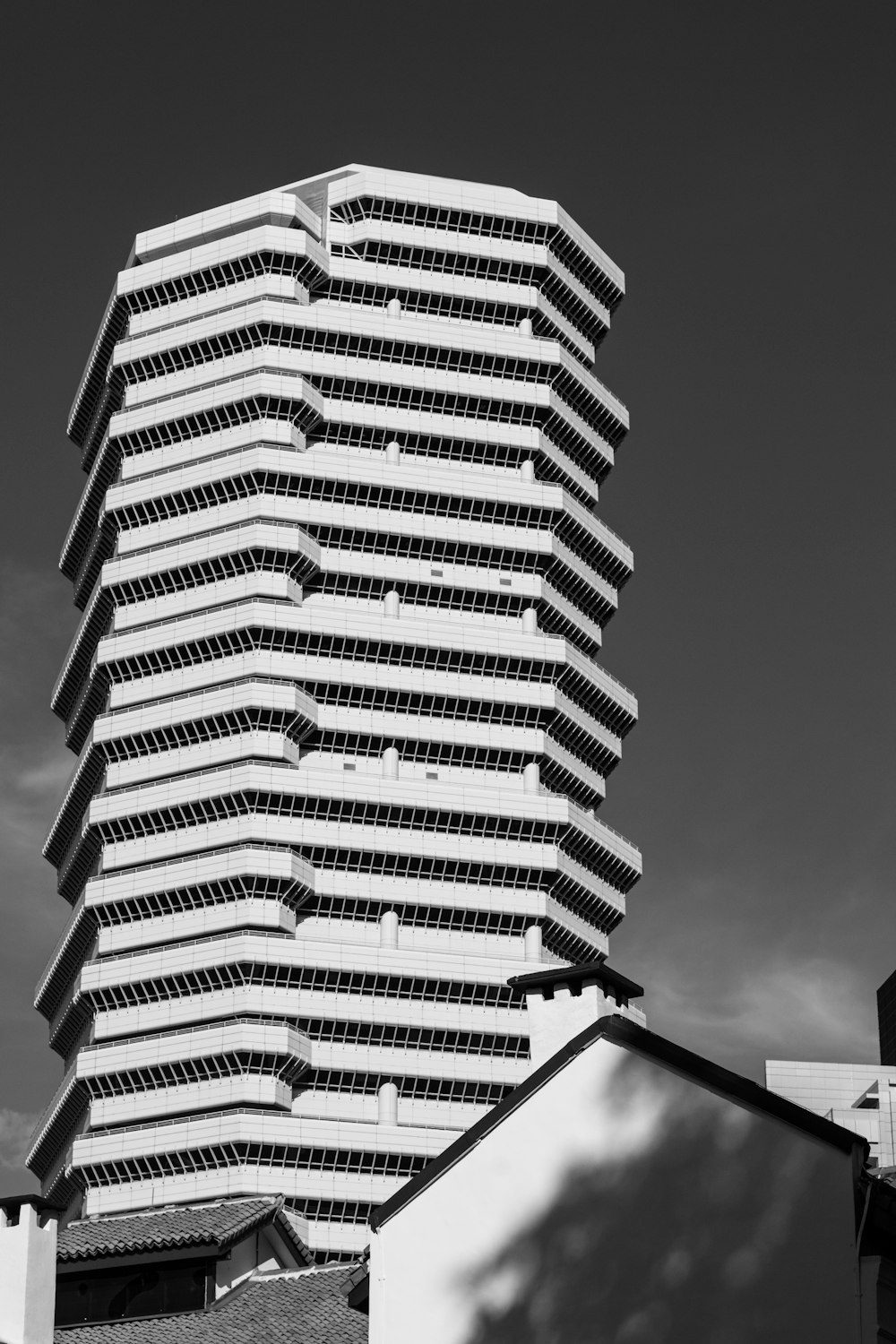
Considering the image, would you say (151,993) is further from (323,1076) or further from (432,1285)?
(432,1285)

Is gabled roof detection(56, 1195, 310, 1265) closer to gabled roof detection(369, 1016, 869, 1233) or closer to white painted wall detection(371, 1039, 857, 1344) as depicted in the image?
gabled roof detection(369, 1016, 869, 1233)

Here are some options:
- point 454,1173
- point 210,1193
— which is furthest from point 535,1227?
point 210,1193

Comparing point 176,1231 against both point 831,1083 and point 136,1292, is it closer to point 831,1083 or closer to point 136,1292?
point 136,1292

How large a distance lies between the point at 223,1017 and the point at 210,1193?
15.5 meters

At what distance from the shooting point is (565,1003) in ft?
141

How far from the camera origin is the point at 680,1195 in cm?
4019

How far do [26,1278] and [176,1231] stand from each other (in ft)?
28.3

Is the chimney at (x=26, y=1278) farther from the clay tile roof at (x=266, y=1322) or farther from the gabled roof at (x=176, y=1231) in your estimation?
the gabled roof at (x=176, y=1231)

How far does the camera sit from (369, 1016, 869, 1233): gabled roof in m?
39.8

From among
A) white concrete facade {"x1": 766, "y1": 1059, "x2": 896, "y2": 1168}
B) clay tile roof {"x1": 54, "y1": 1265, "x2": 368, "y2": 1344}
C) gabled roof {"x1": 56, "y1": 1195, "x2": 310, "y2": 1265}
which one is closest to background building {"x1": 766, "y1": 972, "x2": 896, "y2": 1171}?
white concrete facade {"x1": 766, "y1": 1059, "x2": 896, "y2": 1168}

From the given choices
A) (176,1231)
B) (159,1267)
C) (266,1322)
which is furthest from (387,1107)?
(266,1322)

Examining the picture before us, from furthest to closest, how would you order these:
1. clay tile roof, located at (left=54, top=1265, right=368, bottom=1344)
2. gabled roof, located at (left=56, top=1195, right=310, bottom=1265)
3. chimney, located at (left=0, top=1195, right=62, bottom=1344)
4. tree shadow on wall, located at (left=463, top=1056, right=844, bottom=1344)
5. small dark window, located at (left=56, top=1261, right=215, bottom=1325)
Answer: gabled roof, located at (left=56, top=1195, right=310, bottom=1265), small dark window, located at (left=56, top=1261, right=215, bottom=1325), clay tile roof, located at (left=54, top=1265, right=368, bottom=1344), chimney, located at (left=0, top=1195, right=62, bottom=1344), tree shadow on wall, located at (left=463, top=1056, right=844, bottom=1344)

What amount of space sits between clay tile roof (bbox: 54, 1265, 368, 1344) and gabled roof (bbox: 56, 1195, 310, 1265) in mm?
1719

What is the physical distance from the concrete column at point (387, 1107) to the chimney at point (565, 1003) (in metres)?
153
